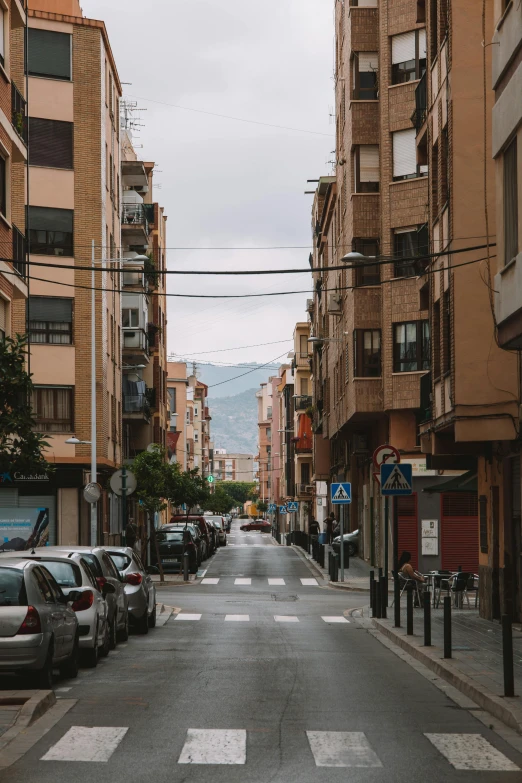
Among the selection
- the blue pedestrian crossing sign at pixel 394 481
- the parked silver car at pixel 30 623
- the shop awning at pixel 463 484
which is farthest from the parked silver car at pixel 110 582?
the shop awning at pixel 463 484

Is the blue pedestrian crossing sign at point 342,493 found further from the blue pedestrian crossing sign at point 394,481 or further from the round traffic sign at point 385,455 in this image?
the blue pedestrian crossing sign at point 394,481

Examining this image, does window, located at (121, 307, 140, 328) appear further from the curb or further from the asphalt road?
the curb

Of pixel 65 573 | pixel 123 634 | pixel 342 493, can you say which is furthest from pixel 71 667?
pixel 342 493

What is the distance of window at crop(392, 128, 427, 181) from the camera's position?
43188 millimetres

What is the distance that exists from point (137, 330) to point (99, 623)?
46323mm

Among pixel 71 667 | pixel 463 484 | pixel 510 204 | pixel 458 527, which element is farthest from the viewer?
pixel 458 527

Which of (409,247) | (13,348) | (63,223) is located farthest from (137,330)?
(13,348)

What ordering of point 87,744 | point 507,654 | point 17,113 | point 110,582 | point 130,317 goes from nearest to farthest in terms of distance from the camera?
point 87,744
point 507,654
point 110,582
point 17,113
point 130,317

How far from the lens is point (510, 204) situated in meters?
16.8

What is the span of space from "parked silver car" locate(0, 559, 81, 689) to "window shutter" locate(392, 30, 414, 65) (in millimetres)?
31780

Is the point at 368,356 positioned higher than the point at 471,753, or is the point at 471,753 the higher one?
the point at 368,356

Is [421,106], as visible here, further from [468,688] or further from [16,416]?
[468,688]

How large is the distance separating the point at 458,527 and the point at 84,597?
28583 mm

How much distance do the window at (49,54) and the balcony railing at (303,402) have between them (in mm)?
50482
